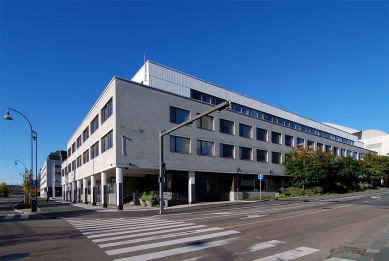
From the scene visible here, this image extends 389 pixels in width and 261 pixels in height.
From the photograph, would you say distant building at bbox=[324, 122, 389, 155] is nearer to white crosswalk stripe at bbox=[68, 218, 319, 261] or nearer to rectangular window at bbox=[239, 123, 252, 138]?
rectangular window at bbox=[239, 123, 252, 138]

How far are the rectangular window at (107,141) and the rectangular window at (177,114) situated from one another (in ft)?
20.2

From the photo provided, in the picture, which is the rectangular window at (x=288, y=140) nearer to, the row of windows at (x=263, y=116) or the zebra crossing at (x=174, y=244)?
the row of windows at (x=263, y=116)

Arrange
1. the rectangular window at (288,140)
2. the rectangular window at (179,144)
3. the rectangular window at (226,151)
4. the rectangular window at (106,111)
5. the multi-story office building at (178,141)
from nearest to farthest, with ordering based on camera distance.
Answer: the multi-story office building at (178,141), the rectangular window at (106,111), the rectangular window at (179,144), the rectangular window at (226,151), the rectangular window at (288,140)

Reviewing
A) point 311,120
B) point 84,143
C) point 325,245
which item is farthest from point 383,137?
point 325,245

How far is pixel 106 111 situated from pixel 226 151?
48.3ft

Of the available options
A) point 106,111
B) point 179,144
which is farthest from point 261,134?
point 106,111

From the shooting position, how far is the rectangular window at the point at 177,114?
30.2 meters

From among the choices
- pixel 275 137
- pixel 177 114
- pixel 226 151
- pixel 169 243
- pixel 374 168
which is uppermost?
pixel 177 114

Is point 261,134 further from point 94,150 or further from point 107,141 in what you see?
point 94,150

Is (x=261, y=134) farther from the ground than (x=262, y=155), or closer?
farther from the ground

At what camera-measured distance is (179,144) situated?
1196 inches

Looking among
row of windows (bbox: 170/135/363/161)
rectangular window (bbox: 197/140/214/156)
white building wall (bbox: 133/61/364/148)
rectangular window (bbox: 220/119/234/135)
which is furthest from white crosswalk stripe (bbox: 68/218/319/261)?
rectangular window (bbox: 220/119/234/135)

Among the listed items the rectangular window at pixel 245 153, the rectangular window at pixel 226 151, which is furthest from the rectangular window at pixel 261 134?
the rectangular window at pixel 226 151

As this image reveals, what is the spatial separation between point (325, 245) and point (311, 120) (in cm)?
5044
